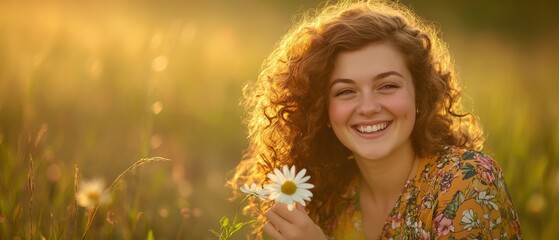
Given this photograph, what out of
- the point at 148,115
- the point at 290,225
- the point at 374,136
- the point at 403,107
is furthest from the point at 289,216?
the point at 148,115

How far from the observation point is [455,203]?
226 cm

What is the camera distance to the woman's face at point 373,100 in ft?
8.05

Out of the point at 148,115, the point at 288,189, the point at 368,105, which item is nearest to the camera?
the point at 288,189

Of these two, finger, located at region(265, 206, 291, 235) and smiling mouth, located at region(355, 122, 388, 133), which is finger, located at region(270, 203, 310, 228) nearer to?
finger, located at region(265, 206, 291, 235)

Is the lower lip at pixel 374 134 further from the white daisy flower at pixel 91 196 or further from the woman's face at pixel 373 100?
the white daisy flower at pixel 91 196

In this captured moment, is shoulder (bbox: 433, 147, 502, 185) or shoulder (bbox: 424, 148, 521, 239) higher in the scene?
shoulder (bbox: 433, 147, 502, 185)

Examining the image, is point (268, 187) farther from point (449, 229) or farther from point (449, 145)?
point (449, 145)

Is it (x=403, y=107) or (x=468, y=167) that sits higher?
(x=403, y=107)

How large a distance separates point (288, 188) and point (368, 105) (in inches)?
19.7

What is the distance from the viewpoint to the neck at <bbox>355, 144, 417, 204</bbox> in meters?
2.63

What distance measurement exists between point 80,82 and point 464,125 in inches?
88.9

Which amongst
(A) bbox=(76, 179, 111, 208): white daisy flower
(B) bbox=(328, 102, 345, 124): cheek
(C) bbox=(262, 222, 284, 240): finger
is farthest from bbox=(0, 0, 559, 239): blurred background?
(B) bbox=(328, 102, 345, 124): cheek

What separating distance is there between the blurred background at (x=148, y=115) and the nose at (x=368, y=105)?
2.23ft

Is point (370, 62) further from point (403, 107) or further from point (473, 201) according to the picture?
point (473, 201)
